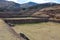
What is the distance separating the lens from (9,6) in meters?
10.4

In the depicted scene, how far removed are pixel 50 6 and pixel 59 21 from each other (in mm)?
3297

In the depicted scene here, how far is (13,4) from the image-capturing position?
34.5ft

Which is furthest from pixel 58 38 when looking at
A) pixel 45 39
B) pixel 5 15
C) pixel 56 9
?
pixel 56 9

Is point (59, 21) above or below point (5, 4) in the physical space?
below

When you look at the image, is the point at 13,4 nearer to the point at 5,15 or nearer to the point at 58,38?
the point at 5,15

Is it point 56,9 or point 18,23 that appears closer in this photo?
point 18,23

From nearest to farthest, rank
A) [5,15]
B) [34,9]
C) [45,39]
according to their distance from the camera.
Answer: [45,39]
[5,15]
[34,9]

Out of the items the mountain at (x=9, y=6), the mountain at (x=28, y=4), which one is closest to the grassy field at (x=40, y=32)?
the mountain at (x=9, y=6)

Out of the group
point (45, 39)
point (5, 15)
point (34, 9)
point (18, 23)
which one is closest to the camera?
point (45, 39)

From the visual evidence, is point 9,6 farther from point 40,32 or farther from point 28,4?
point 40,32

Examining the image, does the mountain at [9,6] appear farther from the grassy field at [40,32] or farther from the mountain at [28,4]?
the grassy field at [40,32]

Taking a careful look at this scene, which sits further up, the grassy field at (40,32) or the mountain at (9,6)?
the mountain at (9,6)

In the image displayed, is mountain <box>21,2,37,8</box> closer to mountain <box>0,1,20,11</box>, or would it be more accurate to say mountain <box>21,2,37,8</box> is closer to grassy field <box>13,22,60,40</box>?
mountain <box>0,1,20,11</box>

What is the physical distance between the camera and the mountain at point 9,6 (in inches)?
404
